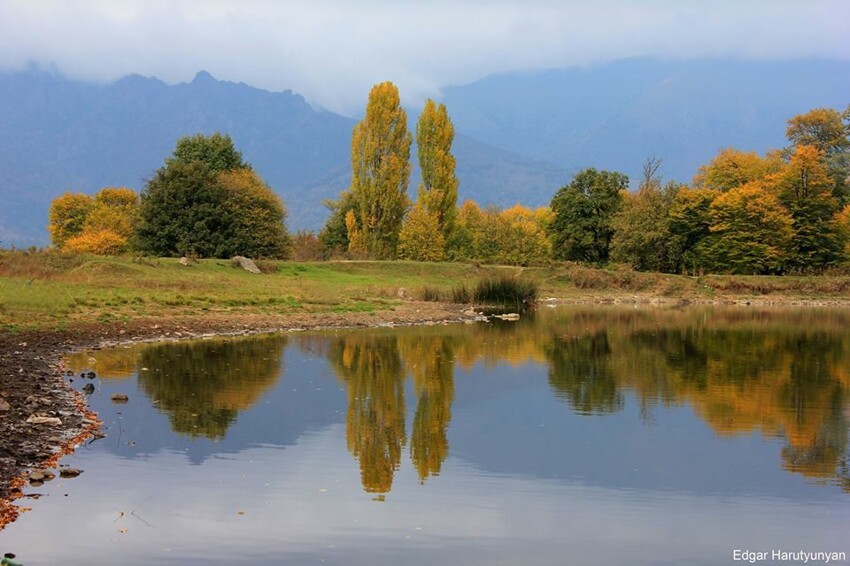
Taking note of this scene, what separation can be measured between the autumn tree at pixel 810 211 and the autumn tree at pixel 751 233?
980 millimetres

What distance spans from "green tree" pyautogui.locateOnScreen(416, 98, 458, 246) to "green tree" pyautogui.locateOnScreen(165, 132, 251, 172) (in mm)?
14973

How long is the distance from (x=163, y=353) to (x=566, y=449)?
42.2ft

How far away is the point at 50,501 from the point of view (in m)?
10.2

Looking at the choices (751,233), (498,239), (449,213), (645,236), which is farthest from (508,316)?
(498,239)

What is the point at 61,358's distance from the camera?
20969 mm

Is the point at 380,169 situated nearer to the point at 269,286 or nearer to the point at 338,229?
the point at 338,229

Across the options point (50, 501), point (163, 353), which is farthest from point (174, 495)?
point (163, 353)

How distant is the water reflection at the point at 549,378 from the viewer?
46.8ft

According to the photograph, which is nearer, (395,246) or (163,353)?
(163,353)

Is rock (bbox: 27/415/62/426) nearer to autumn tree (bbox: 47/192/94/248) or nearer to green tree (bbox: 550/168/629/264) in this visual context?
green tree (bbox: 550/168/629/264)

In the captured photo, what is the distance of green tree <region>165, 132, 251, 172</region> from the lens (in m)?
72.0

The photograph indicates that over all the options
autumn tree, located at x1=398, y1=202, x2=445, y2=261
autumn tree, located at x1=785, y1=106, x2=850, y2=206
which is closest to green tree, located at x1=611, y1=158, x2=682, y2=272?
autumn tree, located at x1=398, y1=202, x2=445, y2=261

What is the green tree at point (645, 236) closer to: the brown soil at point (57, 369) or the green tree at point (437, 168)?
the green tree at point (437, 168)

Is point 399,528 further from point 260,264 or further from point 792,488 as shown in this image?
point 260,264
